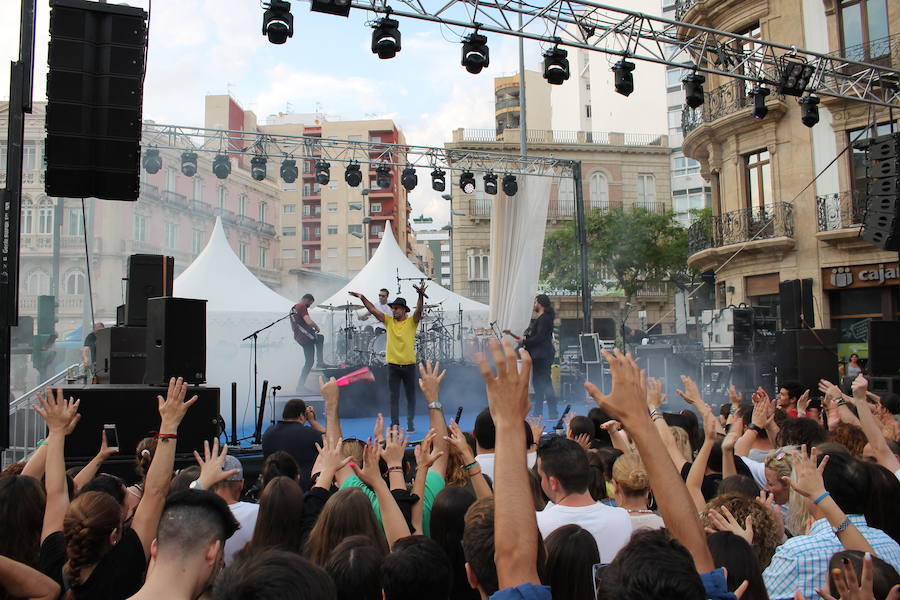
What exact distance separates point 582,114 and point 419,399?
143ft

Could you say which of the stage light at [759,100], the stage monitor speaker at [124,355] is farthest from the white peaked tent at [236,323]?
the stage light at [759,100]

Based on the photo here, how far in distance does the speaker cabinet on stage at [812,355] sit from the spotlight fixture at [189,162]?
11.9 m

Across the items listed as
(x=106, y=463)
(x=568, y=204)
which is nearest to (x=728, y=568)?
(x=106, y=463)

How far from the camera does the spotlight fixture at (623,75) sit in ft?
36.7

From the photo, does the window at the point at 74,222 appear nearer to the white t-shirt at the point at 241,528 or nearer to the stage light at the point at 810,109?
the stage light at the point at 810,109

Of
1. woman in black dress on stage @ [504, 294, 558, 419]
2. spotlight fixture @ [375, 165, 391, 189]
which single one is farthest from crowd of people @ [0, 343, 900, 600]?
spotlight fixture @ [375, 165, 391, 189]

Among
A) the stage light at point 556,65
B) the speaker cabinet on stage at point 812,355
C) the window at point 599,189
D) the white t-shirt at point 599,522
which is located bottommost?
the white t-shirt at point 599,522

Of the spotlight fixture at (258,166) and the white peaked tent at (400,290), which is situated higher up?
the spotlight fixture at (258,166)

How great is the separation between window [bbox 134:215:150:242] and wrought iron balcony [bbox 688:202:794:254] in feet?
69.5

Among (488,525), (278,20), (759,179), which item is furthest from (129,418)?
(759,179)

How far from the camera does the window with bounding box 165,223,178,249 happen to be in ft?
103

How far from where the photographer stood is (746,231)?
74.0ft

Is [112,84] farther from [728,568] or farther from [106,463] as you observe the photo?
[728,568]

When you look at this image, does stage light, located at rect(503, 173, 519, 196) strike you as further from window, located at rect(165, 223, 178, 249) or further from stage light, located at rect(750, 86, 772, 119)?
window, located at rect(165, 223, 178, 249)
